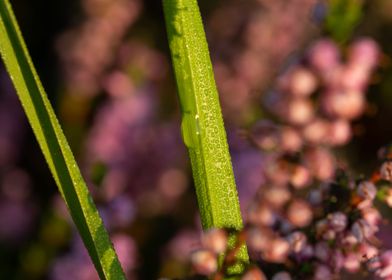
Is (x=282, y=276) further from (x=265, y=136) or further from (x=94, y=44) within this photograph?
(x=94, y=44)

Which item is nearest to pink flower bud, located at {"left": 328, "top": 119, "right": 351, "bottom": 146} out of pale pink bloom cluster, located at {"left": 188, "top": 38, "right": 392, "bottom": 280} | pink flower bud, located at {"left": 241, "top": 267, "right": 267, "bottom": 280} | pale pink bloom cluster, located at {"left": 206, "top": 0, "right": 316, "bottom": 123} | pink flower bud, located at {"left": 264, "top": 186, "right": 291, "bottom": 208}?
pale pink bloom cluster, located at {"left": 188, "top": 38, "right": 392, "bottom": 280}

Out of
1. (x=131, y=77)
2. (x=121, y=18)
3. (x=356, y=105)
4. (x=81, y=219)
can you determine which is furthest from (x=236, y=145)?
(x=81, y=219)

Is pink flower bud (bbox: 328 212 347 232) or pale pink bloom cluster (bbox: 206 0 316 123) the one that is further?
pale pink bloom cluster (bbox: 206 0 316 123)

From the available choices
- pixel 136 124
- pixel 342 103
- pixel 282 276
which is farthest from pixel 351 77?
pixel 136 124

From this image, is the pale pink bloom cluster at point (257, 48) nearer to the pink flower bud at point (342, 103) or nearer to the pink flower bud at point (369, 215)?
the pink flower bud at point (342, 103)

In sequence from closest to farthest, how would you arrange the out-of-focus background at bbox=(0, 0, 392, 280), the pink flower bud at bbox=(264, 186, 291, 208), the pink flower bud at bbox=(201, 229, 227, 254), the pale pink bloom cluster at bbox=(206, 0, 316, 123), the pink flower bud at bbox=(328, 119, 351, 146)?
1. the pink flower bud at bbox=(201, 229, 227, 254)
2. the pink flower bud at bbox=(264, 186, 291, 208)
3. the pink flower bud at bbox=(328, 119, 351, 146)
4. the out-of-focus background at bbox=(0, 0, 392, 280)
5. the pale pink bloom cluster at bbox=(206, 0, 316, 123)

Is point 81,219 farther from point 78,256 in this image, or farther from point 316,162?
point 78,256

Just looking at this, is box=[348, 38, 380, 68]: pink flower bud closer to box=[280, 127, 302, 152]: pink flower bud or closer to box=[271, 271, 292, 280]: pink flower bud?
box=[280, 127, 302, 152]: pink flower bud
